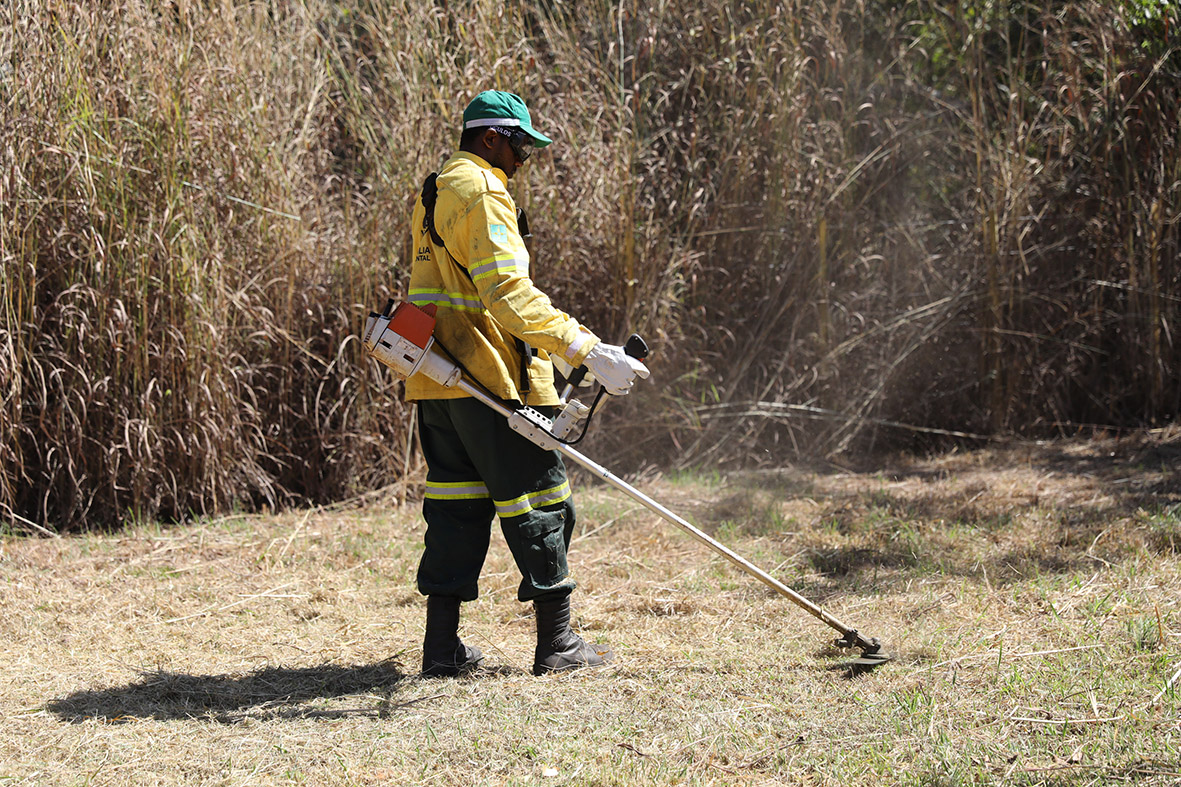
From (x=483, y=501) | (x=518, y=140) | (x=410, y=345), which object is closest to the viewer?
(x=410, y=345)

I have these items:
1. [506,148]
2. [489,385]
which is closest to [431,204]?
[506,148]

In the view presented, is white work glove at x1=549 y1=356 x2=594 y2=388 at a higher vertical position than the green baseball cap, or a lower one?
lower

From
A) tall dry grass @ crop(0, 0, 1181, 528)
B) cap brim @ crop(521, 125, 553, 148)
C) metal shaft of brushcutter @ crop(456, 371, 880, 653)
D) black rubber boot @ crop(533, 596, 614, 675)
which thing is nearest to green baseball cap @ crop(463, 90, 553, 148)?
cap brim @ crop(521, 125, 553, 148)

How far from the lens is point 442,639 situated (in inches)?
138

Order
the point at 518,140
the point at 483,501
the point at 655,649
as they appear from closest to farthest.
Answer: the point at 518,140
the point at 483,501
the point at 655,649

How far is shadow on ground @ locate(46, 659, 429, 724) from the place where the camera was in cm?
323

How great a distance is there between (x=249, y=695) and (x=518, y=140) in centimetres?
197

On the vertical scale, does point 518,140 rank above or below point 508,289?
above

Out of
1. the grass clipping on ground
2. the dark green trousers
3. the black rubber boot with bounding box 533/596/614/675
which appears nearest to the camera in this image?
the grass clipping on ground

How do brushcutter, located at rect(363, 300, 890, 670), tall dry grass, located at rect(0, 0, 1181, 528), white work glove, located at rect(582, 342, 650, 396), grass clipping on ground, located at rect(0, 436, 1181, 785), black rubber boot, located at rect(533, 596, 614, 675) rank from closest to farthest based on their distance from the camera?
grass clipping on ground, located at rect(0, 436, 1181, 785), white work glove, located at rect(582, 342, 650, 396), brushcutter, located at rect(363, 300, 890, 670), black rubber boot, located at rect(533, 596, 614, 675), tall dry grass, located at rect(0, 0, 1181, 528)

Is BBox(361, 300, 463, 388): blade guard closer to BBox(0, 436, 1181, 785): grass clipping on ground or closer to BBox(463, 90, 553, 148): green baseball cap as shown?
BBox(463, 90, 553, 148): green baseball cap

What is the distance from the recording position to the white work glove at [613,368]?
311 centimetres

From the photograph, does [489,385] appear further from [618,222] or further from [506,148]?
[618,222]

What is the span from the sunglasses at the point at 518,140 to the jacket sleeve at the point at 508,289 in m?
0.26
